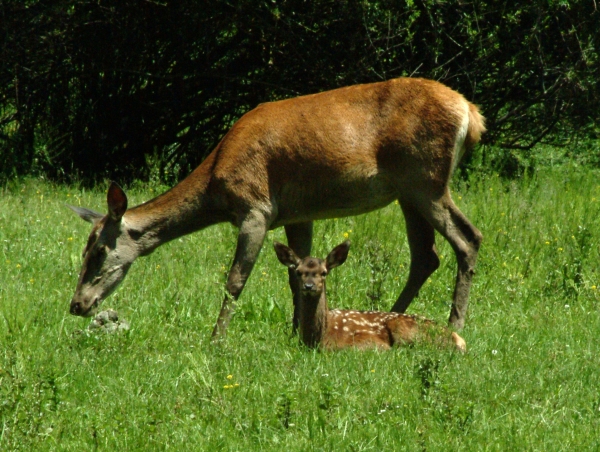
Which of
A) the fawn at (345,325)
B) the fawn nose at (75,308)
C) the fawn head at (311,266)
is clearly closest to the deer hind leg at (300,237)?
the fawn head at (311,266)

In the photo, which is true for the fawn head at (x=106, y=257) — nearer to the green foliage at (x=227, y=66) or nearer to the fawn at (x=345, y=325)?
the fawn at (x=345, y=325)

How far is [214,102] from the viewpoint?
14.9 metres

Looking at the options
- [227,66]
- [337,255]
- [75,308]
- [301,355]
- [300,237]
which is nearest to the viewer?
[301,355]

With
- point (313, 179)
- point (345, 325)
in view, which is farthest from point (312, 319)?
point (313, 179)

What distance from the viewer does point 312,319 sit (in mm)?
7234

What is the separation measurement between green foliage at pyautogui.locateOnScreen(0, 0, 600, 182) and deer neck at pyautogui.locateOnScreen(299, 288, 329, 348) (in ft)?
20.6

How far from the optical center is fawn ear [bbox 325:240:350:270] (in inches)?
297

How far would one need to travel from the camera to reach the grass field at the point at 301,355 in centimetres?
555

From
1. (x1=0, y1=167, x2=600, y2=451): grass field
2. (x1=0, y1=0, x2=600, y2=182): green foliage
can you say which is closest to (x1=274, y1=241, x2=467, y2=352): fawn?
(x1=0, y1=167, x2=600, y2=451): grass field

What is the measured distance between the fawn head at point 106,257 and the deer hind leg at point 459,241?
Answer: 7.92 feet

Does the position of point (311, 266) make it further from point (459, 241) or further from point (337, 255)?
point (459, 241)

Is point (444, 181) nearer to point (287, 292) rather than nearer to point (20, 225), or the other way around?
point (287, 292)

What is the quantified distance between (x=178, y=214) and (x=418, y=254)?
203cm

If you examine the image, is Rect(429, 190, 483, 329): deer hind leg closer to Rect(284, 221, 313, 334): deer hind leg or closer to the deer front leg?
Rect(284, 221, 313, 334): deer hind leg
